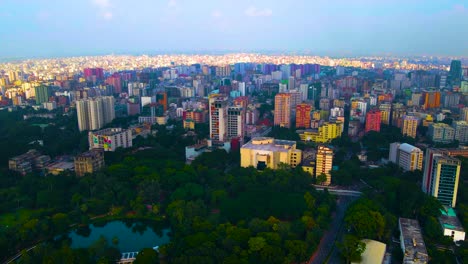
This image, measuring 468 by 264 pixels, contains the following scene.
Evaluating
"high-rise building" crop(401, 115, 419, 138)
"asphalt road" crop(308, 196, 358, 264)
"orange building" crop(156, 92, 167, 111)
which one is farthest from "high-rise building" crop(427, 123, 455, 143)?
"orange building" crop(156, 92, 167, 111)

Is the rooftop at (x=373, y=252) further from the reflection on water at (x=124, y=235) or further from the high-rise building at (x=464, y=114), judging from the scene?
the high-rise building at (x=464, y=114)

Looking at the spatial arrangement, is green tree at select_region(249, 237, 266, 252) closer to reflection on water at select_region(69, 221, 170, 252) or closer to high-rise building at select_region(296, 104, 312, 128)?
reflection on water at select_region(69, 221, 170, 252)

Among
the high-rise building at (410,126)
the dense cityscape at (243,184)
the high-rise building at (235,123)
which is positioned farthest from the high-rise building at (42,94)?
the high-rise building at (410,126)

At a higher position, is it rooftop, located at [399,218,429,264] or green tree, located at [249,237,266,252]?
green tree, located at [249,237,266,252]

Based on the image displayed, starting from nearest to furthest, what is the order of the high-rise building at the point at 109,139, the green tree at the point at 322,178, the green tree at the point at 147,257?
the green tree at the point at 147,257, the green tree at the point at 322,178, the high-rise building at the point at 109,139

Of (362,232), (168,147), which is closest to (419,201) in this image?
(362,232)

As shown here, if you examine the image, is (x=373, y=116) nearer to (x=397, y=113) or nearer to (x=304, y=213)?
(x=397, y=113)
